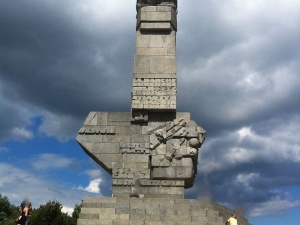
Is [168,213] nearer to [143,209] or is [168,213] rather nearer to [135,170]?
[143,209]

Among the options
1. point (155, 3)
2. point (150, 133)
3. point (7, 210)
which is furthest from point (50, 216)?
point (155, 3)

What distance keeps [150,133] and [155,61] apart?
317 cm

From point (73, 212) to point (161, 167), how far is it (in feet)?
88.6

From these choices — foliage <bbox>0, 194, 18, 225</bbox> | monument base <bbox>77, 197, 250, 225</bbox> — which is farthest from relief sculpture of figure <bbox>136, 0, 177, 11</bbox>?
foliage <bbox>0, 194, 18, 225</bbox>

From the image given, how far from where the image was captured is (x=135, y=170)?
1600cm

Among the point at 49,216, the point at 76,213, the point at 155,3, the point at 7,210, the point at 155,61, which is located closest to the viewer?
the point at 155,61

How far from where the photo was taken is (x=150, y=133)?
16.6 metres

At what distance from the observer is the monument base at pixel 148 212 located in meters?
13.2

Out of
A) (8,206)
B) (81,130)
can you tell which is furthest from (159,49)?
(8,206)

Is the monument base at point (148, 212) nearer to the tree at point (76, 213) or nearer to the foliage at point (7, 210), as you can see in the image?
the tree at point (76, 213)

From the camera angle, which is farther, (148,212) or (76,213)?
(76,213)

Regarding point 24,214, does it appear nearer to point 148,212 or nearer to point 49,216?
point 148,212

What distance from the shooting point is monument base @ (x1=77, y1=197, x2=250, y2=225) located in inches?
519

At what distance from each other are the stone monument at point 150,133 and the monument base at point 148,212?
0.56m
